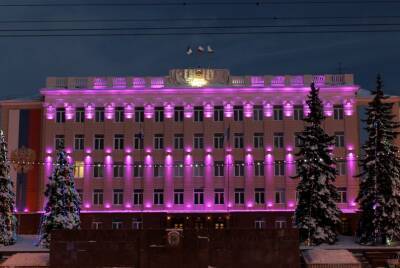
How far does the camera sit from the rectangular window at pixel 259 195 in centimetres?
5744

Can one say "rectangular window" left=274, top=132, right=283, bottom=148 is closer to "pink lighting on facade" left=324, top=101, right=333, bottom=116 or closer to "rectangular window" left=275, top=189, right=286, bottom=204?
"rectangular window" left=275, top=189, right=286, bottom=204

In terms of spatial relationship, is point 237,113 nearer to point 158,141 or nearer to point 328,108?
point 158,141

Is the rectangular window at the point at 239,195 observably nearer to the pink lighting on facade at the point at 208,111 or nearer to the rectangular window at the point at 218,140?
the rectangular window at the point at 218,140

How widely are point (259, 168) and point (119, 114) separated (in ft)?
43.7

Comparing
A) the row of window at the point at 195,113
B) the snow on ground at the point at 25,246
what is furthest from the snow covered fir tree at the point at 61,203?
the row of window at the point at 195,113

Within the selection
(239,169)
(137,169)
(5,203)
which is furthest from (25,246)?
(239,169)

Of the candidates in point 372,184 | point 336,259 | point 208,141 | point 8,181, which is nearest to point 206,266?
point 336,259

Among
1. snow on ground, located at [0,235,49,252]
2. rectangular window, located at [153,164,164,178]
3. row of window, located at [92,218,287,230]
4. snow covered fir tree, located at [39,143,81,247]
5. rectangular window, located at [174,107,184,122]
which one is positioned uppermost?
rectangular window, located at [174,107,184,122]

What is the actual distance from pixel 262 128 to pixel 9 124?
22685 mm

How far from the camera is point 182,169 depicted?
58.2m

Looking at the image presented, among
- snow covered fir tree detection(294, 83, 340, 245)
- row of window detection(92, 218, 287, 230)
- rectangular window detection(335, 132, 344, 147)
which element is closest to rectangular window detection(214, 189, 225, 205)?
row of window detection(92, 218, 287, 230)

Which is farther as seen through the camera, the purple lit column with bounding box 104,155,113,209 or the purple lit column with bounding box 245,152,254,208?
the purple lit column with bounding box 104,155,113,209

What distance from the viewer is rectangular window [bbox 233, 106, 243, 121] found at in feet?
192

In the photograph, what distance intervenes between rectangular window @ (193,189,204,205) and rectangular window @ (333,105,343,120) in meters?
13.4
